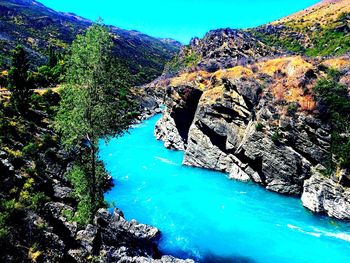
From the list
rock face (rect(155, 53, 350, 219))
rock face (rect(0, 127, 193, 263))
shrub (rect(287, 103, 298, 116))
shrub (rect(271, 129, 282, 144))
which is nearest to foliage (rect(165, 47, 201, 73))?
rock face (rect(155, 53, 350, 219))

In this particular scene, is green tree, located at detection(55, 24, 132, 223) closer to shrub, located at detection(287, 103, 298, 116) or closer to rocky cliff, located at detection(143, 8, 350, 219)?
shrub, located at detection(287, 103, 298, 116)

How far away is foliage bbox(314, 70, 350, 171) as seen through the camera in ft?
146

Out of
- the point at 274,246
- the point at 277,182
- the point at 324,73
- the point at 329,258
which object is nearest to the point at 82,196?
the point at 274,246

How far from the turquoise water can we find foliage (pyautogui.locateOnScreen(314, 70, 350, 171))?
28.0 ft

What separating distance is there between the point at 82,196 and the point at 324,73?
41.7 metres

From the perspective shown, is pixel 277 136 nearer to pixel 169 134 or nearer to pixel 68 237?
pixel 68 237

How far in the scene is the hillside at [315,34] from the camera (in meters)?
142

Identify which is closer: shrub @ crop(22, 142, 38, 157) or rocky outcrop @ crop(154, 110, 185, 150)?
shrub @ crop(22, 142, 38, 157)

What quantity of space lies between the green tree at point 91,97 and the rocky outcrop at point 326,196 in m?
28.9

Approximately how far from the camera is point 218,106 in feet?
208

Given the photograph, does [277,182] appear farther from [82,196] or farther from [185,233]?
[82,196]

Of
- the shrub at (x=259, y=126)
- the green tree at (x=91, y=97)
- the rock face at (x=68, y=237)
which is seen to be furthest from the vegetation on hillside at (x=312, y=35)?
the rock face at (x=68, y=237)

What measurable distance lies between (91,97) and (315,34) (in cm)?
15912

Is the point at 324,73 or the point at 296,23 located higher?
the point at 296,23
